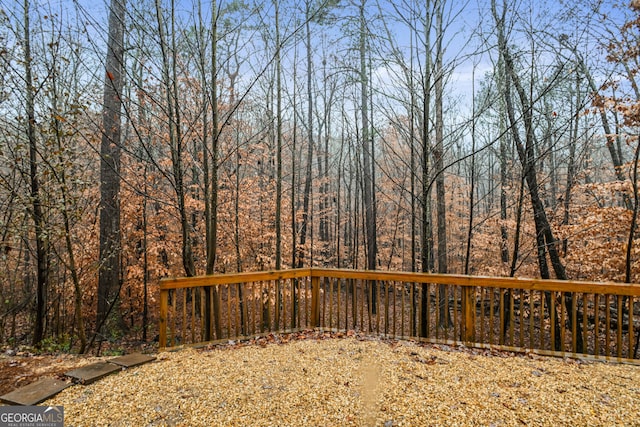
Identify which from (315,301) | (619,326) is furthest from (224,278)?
(619,326)

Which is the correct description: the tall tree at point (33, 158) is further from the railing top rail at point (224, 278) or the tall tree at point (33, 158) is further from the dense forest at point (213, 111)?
the railing top rail at point (224, 278)

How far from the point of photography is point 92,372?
270cm

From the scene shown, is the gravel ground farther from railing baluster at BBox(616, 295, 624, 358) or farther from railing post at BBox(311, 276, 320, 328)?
railing post at BBox(311, 276, 320, 328)

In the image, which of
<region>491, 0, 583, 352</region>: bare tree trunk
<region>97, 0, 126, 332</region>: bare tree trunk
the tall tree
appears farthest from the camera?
<region>97, 0, 126, 332</region>: bare tree trunk

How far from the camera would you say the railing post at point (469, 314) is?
354 centimetres

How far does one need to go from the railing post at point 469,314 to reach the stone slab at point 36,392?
12.5ft

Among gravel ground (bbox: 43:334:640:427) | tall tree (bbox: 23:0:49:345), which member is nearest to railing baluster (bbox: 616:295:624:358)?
gravel ground (bbox: 43:334:640:427)

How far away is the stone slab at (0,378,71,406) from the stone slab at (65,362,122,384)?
8 centimetres

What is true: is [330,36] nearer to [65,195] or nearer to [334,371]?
[65,195]

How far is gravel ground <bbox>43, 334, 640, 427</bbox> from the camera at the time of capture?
2.13 metres

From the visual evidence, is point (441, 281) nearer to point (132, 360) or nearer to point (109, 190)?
point (132, 360)

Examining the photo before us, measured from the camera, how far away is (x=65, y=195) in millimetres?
3910

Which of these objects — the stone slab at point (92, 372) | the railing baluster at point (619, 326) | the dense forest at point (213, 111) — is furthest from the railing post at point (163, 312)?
the railing baluster at point (619, 326)

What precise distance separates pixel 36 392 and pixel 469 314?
4.01 metres
